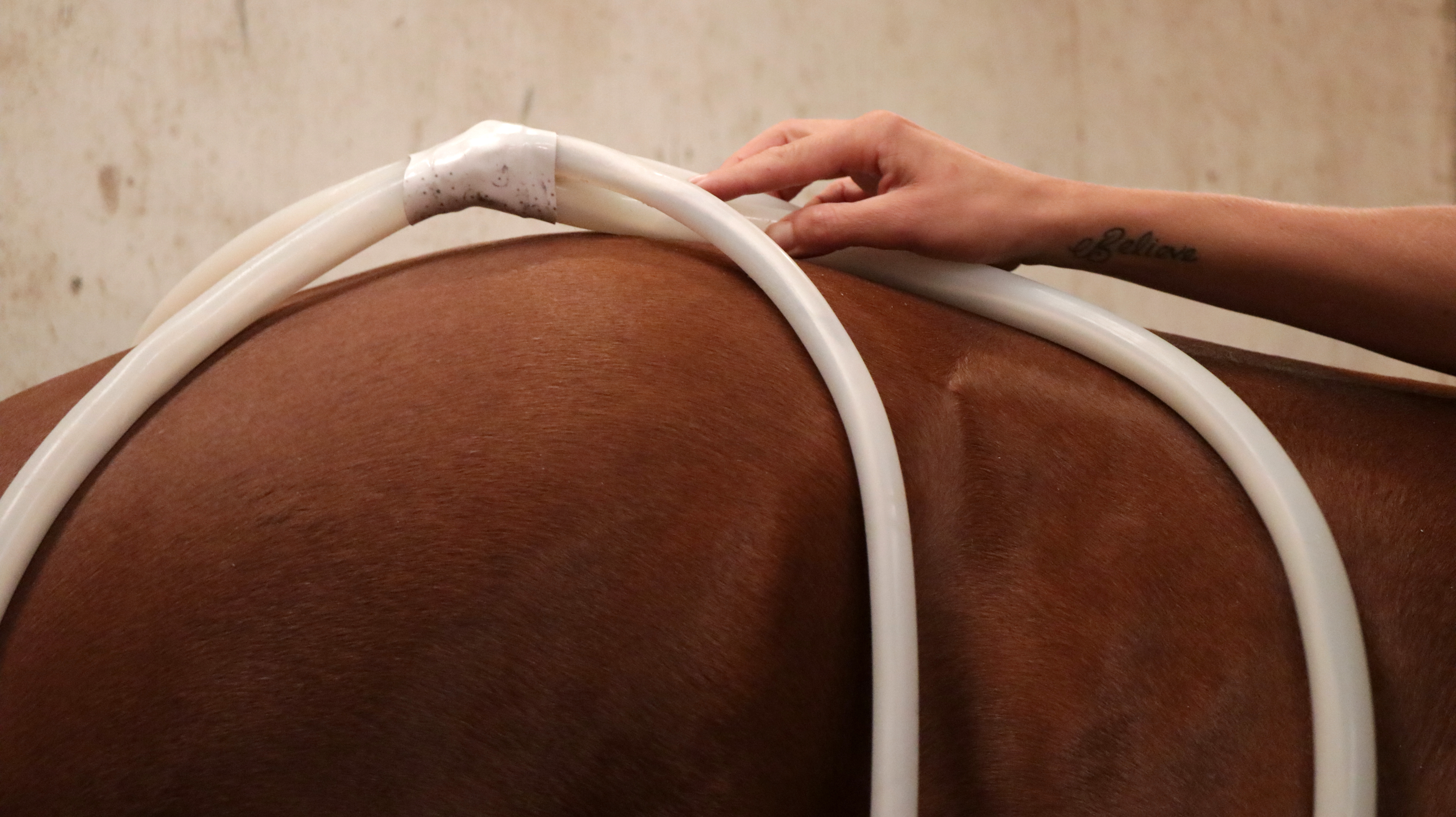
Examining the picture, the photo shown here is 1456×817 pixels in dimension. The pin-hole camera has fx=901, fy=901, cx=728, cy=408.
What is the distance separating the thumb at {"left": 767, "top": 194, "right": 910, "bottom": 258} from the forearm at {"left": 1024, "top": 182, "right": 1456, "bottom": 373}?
92mm

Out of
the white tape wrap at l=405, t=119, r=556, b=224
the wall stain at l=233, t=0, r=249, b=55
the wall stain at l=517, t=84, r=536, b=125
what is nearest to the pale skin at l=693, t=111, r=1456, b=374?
the white tape wrap at l=405, t=119, r=556, b=224

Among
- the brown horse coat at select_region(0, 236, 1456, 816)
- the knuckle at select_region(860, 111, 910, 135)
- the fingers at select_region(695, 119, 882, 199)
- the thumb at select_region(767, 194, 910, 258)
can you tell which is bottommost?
the brown horse coat at select_region(0, 236, 1456, 816)

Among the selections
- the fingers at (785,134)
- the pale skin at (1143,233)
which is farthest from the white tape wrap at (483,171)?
the fingers at (785,134)

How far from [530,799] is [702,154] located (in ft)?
3.27

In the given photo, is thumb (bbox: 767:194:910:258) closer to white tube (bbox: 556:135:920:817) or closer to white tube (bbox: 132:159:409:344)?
white tube (bbox: 556:135:920:817)

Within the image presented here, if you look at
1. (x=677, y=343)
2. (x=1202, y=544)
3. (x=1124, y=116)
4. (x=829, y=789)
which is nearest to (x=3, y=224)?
(x=677, y=343)

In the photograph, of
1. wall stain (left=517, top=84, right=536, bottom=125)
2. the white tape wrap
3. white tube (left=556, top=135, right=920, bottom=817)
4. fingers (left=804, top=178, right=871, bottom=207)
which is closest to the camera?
white tube (left=556, top=135, right=920, bottom=817)

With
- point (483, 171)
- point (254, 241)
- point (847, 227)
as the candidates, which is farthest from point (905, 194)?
point (254, 241)

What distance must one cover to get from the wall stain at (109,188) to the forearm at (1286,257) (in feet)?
3.25

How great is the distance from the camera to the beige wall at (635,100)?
39.4 inches

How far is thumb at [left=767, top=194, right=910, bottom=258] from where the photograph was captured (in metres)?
0.54

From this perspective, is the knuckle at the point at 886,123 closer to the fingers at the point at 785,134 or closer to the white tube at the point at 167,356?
the fingers at the point at 785,134

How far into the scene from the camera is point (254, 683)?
403 mm

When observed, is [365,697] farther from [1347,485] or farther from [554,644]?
[1347,485]
